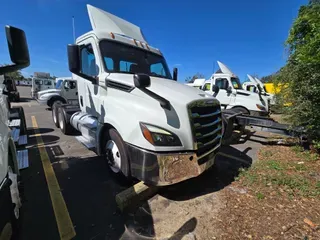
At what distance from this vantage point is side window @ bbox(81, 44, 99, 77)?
3711 millimetres

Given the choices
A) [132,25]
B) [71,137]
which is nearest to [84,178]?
[71,137]

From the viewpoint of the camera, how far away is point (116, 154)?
125 inches

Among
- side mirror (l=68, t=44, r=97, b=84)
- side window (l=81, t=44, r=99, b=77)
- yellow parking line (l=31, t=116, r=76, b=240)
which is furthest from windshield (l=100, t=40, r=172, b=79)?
yellow parking line (l=31, t=116, r=76, b=240)

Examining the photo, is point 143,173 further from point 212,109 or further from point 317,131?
point 317,131

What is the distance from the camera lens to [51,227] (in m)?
2.32

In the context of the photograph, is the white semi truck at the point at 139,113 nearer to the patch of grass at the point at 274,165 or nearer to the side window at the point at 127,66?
the side window at the point at 127,66

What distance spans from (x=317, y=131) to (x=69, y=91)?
12991 millimetres

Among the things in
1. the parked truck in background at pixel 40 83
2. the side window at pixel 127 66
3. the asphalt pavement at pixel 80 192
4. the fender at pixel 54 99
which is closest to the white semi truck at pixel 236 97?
the asphalt pavement at pixel 80 192

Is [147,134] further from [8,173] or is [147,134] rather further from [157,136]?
[8,173]

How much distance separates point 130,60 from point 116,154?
190cm

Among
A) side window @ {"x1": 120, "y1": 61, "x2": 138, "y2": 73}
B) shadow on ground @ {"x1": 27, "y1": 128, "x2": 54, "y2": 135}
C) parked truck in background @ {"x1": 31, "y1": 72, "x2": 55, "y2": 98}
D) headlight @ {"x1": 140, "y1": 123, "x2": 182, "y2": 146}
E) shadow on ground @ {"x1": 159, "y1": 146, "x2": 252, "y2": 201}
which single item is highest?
parked truck in background @ {"x1": 31, "y1": 72, "x2": 55, "y2": 98}

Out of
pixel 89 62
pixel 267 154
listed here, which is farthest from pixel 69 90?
pixel 267 154

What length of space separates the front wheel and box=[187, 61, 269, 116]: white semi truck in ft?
20.1

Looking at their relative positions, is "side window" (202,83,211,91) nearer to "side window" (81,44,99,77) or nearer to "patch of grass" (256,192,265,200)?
"side window" (81,44,99,77)
